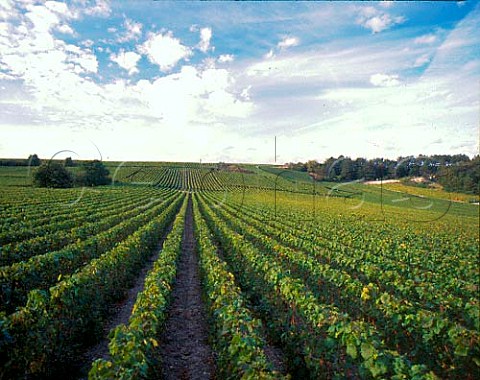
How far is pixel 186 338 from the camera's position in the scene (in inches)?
292

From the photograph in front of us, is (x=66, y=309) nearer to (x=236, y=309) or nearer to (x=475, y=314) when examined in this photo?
(x=236, y=309)

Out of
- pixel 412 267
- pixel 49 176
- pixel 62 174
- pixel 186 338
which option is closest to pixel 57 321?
pixel 186 338

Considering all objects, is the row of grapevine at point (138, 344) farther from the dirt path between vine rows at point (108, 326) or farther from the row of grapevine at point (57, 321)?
the row of grapevine at point (57, 321)

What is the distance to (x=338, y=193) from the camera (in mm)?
69000

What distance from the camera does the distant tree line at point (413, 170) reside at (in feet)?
158

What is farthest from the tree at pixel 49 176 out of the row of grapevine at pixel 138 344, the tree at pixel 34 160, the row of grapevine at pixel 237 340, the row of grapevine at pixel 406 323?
the row of grapevine at pixel 406 323

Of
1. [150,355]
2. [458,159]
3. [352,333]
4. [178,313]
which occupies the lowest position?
[178,313]

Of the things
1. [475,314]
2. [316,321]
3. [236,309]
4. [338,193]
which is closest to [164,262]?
[236,309]

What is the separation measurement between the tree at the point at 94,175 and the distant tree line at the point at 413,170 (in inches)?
2099

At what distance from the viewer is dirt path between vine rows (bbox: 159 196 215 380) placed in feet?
20.2

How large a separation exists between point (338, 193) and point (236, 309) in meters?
66.4

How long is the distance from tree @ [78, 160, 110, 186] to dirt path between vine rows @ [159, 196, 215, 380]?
70507 millimetres

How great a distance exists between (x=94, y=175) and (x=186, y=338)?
78488 millimetres

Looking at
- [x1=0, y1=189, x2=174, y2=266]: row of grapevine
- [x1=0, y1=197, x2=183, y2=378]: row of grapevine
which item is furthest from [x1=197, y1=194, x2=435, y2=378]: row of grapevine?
[x1=0, y1=189, x2=174, y2=266]: row of grapevine
